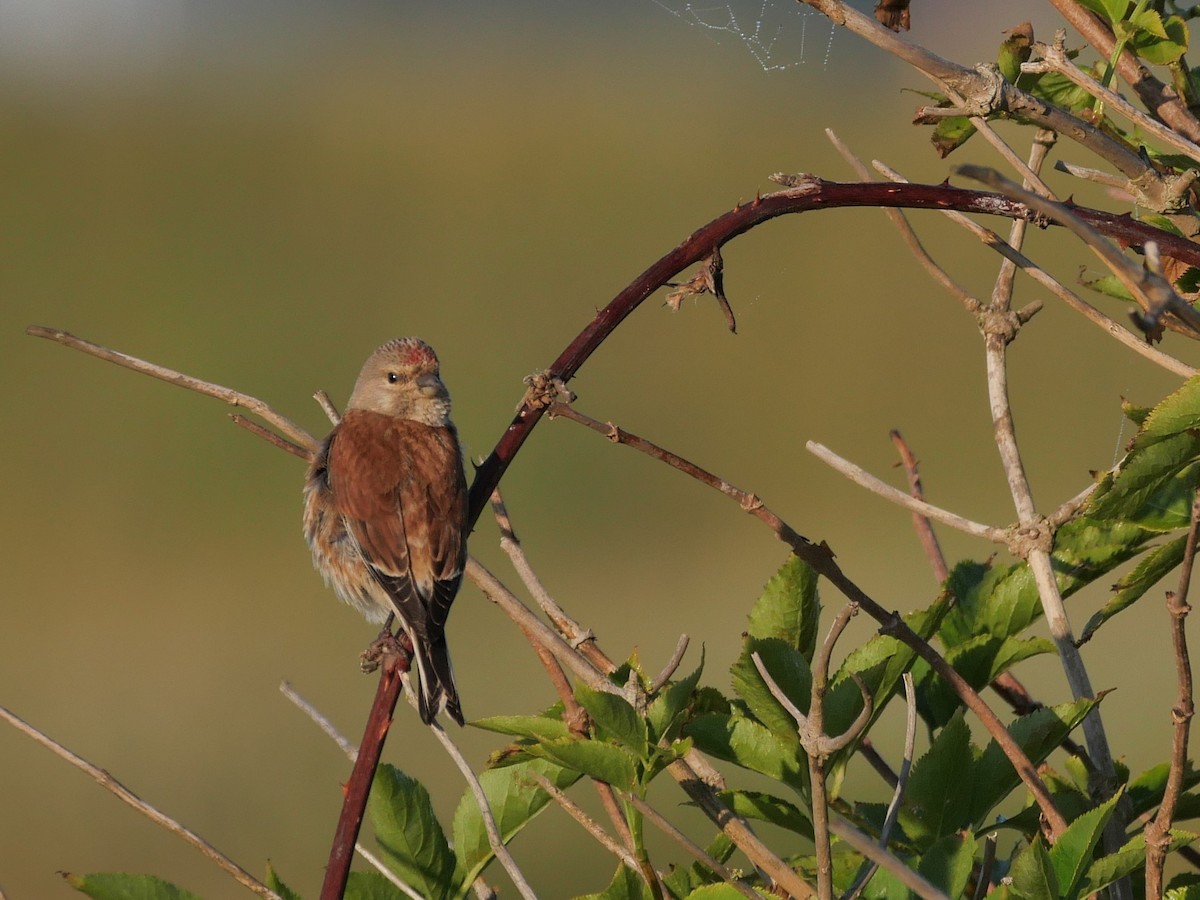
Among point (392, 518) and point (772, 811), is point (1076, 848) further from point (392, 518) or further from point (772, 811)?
point (392, 518)

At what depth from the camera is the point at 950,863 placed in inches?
40.5

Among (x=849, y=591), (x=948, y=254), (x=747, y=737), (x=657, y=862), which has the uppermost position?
(x=948, y=254)

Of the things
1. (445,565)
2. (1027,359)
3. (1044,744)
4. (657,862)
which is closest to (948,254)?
(1027,359)

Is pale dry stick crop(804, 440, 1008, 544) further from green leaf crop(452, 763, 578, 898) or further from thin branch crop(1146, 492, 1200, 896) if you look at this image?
green leaf crop(452, 763, 578, 898)

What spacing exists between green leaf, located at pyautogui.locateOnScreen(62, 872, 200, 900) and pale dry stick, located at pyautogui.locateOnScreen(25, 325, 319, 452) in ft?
1.55

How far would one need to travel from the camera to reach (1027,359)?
444 inches

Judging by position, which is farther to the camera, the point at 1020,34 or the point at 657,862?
the point at 657,862

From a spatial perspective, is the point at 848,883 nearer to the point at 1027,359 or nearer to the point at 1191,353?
the point at 1191,353

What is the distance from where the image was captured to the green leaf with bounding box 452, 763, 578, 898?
124 cm

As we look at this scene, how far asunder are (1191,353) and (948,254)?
25.1 ft

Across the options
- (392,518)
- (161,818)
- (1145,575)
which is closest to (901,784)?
(1145,575)

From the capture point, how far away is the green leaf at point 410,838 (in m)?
1.23

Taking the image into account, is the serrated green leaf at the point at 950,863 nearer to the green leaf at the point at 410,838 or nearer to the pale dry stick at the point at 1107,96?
the green leaf at the point at 410,838

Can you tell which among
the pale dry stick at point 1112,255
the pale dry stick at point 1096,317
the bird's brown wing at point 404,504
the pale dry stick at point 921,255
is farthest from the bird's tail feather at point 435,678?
the pale dry stick at point 1112,255
